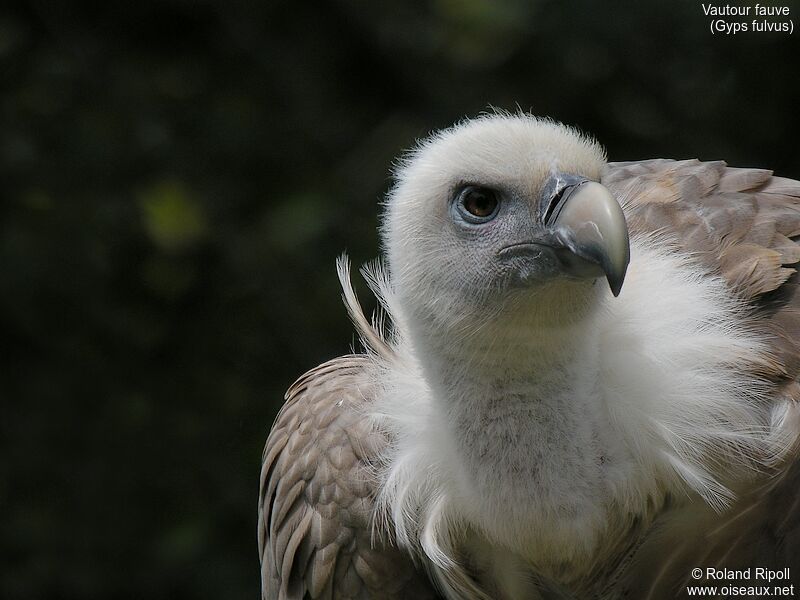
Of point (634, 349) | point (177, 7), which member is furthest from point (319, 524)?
point (177, 7)

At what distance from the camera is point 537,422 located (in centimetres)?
228

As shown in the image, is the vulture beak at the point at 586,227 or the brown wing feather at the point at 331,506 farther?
the brown wing feather at the point at 331,506

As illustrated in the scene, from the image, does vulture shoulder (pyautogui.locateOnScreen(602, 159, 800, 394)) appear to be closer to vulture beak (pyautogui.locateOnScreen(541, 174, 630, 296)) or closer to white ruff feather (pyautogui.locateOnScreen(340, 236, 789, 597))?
white ruff feather (pyautogui.locateOnScreen(340, 236, 789, 597))

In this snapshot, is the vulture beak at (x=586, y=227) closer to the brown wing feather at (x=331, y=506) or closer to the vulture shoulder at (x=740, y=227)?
the vulture shoulder at (x=740, y=227)

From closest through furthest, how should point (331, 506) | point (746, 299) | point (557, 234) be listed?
1. point (557, 234)
2. point (746, 299)
3. point (331, 506)

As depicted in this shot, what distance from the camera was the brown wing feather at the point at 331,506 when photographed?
2678 mm

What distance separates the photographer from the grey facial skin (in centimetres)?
198

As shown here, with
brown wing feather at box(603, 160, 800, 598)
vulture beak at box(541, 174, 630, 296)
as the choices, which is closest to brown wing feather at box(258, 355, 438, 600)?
brown wing feather at box(603, 160, 800, 598)

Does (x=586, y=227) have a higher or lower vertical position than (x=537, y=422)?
higher

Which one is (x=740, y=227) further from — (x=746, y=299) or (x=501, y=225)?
(x=501, y=225)

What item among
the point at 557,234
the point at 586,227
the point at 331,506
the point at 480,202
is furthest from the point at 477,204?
the point at 331,506

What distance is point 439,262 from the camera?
2.35 meters

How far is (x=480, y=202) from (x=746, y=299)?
2.02ft

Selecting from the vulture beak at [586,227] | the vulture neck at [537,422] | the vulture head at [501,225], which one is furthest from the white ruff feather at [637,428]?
the vulture beak at [586,227]
